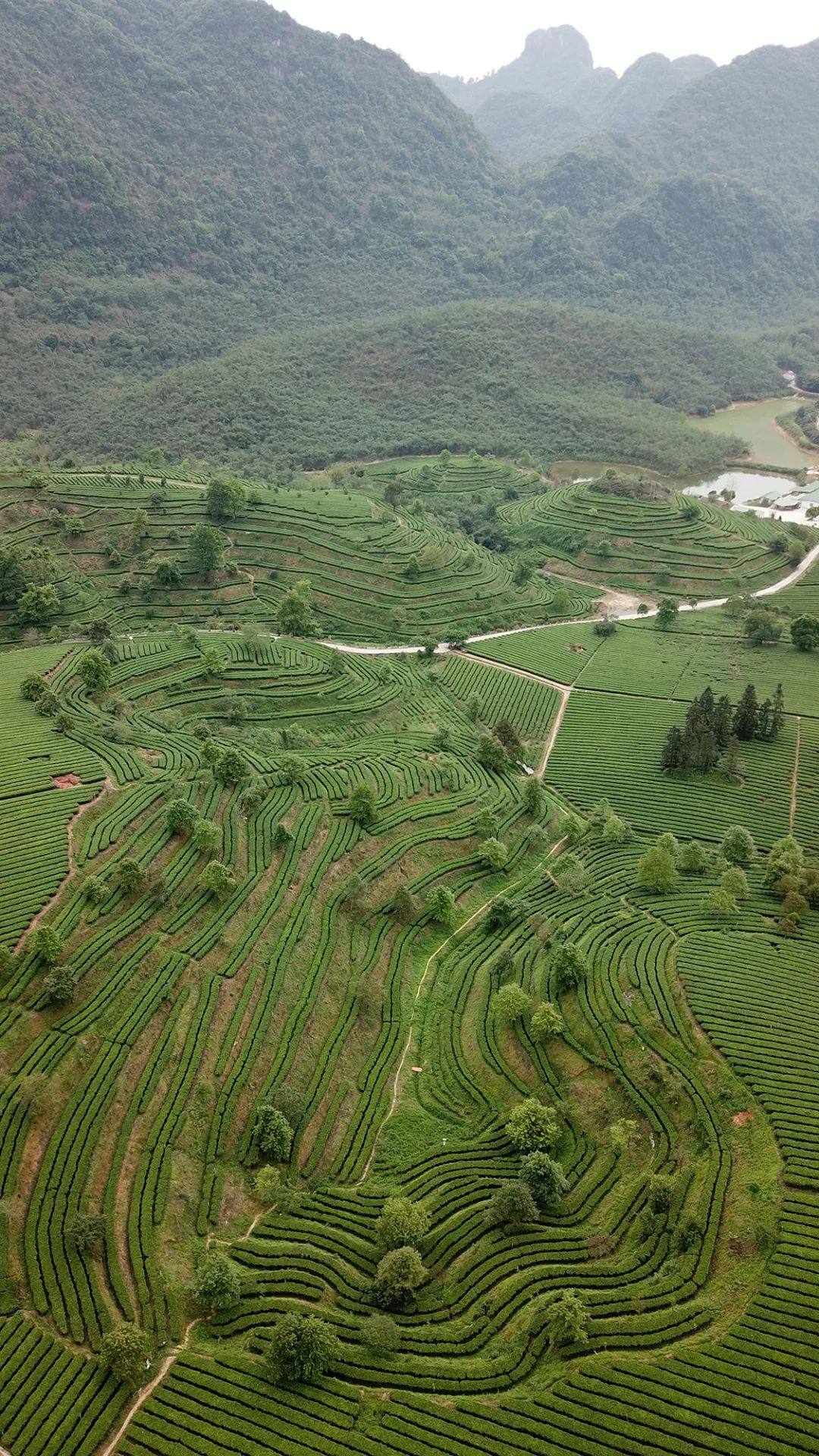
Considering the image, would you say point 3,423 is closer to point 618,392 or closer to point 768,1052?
point 618,392

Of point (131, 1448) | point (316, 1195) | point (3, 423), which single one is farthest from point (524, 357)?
point (131, 1448)

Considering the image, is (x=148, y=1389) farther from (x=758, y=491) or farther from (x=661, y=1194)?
(x=758, y=491)

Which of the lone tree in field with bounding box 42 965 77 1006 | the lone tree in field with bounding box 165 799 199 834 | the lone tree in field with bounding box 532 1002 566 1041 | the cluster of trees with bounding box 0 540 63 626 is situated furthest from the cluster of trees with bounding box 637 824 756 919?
the cluster of trees with bounding box 0 540 63 626

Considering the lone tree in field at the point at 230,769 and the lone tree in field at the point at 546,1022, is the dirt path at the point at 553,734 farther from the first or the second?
the lone tree in field at the point at 546,1022

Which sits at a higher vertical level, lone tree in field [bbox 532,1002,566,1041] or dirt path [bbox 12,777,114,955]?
dirt path [bbox 12,777,114,955]

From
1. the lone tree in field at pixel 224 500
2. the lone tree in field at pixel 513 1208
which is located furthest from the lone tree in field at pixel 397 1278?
the lone tree in field at pixel 224 500

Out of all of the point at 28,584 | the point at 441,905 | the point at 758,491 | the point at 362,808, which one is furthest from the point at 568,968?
the point at 758,491

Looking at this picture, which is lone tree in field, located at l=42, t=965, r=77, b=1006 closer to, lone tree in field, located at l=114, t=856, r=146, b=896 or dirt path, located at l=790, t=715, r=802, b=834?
lone tree in field, located at l=114, t=856, r=146, b=896
